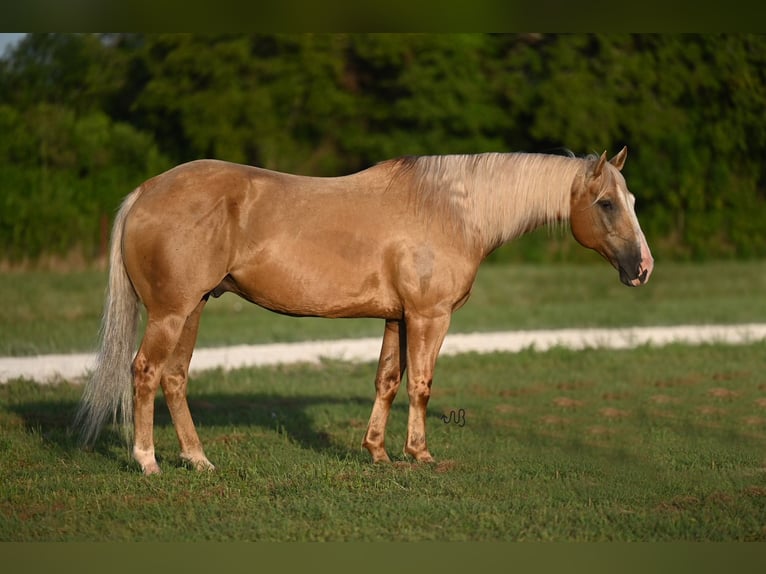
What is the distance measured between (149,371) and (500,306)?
13.0 m

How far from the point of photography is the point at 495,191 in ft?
24.3

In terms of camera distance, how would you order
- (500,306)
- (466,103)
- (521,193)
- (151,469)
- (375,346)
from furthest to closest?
(466,103), (500,306), (375,346), (521,193), (151,469)

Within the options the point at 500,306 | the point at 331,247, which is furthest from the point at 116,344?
the point at 500,306

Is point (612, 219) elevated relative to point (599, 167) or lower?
lower

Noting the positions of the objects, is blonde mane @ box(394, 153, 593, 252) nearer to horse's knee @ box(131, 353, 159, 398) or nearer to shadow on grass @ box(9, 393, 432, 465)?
shadow on grass @ box(9, 393, 432, 465)

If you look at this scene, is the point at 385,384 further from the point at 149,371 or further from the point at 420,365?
the point at 149,371

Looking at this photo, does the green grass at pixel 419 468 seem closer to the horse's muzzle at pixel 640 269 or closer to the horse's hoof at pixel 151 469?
the horse's hoof at pixel 151 469

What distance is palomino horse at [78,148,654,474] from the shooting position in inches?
274

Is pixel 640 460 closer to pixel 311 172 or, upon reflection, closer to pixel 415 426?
pixel 415 426

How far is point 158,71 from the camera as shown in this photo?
24188 mm

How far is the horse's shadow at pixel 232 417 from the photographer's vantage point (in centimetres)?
802

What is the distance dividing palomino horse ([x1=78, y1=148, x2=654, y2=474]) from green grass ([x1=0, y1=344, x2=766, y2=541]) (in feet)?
1.61

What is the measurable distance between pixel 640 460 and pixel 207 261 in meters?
3.54

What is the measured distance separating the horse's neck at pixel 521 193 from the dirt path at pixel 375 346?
18.5 ft
